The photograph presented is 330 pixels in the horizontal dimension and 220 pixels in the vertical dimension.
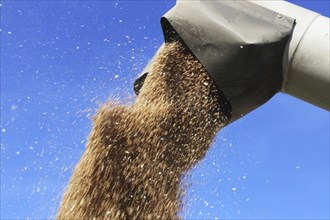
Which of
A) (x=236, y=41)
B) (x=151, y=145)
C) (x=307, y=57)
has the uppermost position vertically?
(x=236, y=41)

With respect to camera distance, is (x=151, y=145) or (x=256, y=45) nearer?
(x=256, y=45)

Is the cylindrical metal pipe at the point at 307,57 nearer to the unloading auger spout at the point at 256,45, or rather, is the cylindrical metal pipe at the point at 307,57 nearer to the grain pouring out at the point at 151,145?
the unloading auger spout at the point at 256,45

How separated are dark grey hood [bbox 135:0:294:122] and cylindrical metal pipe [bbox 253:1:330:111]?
0.21 feet

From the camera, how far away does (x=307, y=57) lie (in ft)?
14.5

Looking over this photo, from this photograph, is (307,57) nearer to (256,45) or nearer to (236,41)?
(256,45)

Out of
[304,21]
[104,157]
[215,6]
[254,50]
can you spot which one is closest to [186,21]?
[215,6]

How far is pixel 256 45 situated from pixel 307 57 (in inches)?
15.4

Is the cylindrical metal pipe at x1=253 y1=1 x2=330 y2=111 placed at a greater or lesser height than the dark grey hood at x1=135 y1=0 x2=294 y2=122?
lesser

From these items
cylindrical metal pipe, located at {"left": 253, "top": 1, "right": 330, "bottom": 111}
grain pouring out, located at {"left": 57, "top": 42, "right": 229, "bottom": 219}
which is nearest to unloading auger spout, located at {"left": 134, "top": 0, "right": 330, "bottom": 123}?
cylindrical metal pipe, located at {"left": 253, "top": 1, "right": 330, "bottom": 111}

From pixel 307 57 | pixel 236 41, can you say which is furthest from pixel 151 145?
pixel 307 57

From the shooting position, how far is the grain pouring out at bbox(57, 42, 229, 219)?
4402 millimetres

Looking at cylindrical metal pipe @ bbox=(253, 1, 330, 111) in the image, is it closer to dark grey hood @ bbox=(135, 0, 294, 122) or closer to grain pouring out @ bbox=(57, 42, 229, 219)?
dark grey hood @ bbox=(135, 0, 294, 122)

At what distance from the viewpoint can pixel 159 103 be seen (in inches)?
184

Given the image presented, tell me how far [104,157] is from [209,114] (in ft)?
3.03
